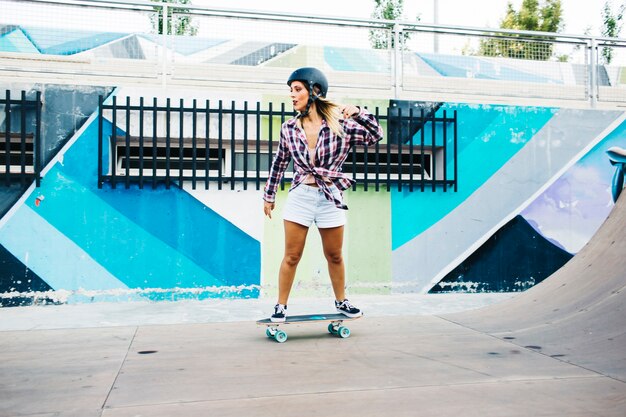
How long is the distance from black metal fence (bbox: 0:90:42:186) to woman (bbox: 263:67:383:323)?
3272mm

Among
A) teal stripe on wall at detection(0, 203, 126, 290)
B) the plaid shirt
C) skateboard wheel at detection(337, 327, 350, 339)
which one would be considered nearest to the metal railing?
teal stripe on wall at detection(0, 203, 126, 290)

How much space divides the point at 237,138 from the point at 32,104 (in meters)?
2.23

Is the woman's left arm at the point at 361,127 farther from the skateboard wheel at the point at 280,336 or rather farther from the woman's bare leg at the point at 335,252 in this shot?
the skateboard wheel at the point at 280,336

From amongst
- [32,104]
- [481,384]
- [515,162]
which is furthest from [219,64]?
[481,384]

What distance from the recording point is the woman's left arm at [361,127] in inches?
152

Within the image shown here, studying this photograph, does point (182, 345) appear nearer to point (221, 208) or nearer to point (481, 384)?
point (481, 384)

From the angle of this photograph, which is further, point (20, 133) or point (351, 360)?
point (20, 133)

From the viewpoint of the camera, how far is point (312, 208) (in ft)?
12.6

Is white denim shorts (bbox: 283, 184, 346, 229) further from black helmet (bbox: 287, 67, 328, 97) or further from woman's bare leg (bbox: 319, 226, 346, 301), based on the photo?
black helmet (bbox: 287, 67, 328, 97)

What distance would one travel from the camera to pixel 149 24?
6.30m

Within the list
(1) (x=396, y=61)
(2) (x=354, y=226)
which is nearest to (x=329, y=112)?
(2) (x=354, y=226)

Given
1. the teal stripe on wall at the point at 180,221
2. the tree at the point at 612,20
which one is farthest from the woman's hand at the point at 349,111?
the tree at the point at 612,20

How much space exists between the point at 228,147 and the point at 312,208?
9.22ft

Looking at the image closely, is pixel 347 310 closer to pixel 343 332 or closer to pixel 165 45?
pixel 343 332
